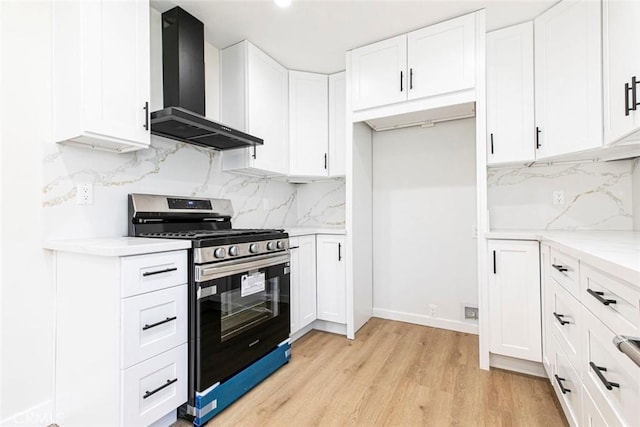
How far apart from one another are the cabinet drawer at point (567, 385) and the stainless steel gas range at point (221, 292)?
164 cm

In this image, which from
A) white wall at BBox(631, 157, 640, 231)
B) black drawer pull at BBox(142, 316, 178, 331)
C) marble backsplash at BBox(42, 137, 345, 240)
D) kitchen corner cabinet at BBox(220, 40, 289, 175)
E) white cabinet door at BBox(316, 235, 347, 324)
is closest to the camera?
black drawer pull at BBox(142, 316, 178, 331)

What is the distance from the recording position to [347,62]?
9.03 feet

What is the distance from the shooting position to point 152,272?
1479mm

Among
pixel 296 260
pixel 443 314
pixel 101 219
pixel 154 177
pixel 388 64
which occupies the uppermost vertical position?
pixel 388 64

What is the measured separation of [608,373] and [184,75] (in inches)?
103

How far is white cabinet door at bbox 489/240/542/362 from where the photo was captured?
203 cm

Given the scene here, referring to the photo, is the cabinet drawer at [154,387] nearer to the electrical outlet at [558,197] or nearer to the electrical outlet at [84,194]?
the electrical outlet at [84,194]

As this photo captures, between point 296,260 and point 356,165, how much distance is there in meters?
1.03

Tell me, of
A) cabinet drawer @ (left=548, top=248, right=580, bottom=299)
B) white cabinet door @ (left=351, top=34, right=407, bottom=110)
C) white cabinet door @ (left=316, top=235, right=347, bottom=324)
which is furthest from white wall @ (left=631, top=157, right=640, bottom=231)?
white cabinet door @ (left=316, top=235, right=347, bottom=324)

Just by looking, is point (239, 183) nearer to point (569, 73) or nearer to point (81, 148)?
point (81, 148)

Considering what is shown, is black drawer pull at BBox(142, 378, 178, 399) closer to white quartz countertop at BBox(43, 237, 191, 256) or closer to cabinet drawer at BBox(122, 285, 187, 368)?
cabinet drawer at BBox(122, 285, 187, 368)

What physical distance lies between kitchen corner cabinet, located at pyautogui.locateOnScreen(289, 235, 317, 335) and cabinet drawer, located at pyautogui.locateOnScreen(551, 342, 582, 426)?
1724 mm

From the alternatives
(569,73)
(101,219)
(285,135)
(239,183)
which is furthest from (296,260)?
(569,73)

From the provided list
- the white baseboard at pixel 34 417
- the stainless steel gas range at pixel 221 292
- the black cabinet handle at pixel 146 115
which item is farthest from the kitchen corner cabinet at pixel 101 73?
the white baseboard at pixel 34 417
